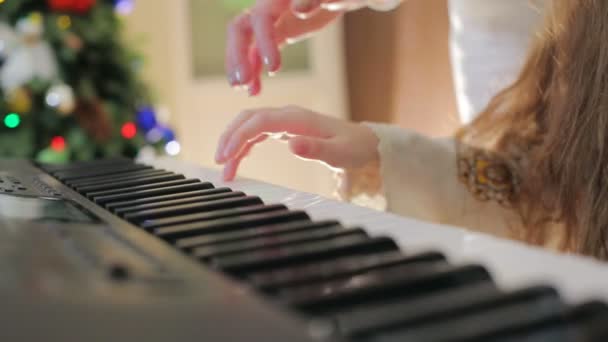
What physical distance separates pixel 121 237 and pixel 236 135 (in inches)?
15.2

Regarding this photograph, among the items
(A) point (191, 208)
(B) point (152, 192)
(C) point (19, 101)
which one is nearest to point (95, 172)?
(B) point (152, 192)

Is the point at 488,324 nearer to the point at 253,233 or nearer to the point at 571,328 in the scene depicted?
the point at 571,328

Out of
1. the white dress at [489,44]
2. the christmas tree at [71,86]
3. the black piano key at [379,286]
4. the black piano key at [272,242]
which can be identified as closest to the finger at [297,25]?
the white dress at [489,44]

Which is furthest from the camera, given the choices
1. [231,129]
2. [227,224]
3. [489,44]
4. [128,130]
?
[128,130]

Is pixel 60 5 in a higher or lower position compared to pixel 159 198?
higher

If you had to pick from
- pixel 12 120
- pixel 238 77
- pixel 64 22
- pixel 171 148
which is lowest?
pixel 171 148

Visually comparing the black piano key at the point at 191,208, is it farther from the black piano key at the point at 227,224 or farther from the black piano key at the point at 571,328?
the black piano key at the point at 571,328

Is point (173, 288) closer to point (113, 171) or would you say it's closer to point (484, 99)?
point (113, 171)

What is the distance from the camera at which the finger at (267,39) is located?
3.06 feet

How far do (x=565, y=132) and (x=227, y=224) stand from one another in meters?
0.56

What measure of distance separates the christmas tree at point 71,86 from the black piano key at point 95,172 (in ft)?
6.41

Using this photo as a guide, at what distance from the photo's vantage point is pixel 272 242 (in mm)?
455

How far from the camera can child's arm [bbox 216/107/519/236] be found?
94 cm

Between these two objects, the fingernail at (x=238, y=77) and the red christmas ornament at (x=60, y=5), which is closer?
the fingernail at (x=238, y=77)
